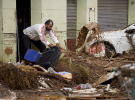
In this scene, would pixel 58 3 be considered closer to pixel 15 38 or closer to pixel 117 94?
pixel 15 38

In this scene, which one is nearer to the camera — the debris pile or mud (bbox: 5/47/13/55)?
the debris pile

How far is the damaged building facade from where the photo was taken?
34.6 feet

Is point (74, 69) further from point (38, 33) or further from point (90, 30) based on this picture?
point (90, 30)

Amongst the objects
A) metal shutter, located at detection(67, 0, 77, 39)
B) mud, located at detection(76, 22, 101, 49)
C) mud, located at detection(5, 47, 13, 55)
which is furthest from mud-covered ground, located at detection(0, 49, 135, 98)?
metal shutter, located at detection(67, 0, 77, 39)

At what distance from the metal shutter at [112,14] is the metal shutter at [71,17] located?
1526 mm

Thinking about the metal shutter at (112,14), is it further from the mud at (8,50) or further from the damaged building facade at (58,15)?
the mud at (8,50)

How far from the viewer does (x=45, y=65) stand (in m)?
7.77

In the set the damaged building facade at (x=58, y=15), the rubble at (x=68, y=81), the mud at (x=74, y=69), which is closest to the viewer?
the rubble at (x=68, y=81)

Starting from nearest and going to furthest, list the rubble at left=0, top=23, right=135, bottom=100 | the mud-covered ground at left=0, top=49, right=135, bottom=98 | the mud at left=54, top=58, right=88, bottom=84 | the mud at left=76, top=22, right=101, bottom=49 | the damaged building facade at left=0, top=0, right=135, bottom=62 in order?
1. the rubble at left=0, top=23, right=135, bottom=100
2. the mud-covered ground at left=0, top=49, right=135, bottom=98
3. the mud at left=54, top=58, right=88, bottom=84
4. the damaged building facade at left=0, top=0, right=135, bottom=62
5. the mud at left=76, top=22, right=101, bottom=49

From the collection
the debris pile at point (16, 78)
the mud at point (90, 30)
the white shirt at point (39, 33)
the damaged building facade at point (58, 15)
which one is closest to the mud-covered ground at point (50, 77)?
the debris pile at point (16, 78)

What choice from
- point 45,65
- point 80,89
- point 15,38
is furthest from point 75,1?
point 80,89

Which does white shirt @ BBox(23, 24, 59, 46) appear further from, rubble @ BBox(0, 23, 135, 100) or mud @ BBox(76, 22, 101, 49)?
mud @ BBox(76, 22, 101, 49)

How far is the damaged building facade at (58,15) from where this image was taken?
416 inches

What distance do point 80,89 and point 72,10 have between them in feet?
23.4
